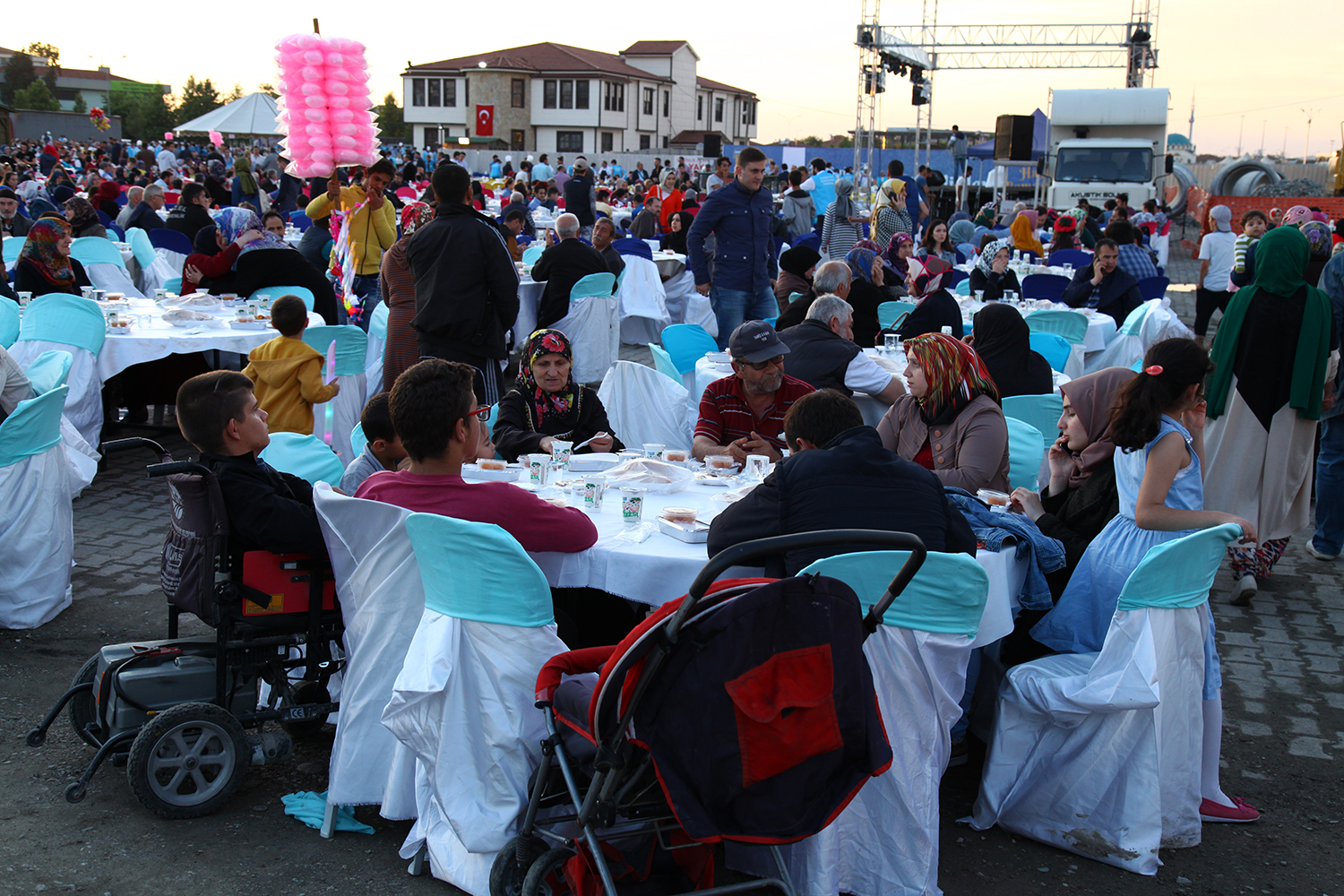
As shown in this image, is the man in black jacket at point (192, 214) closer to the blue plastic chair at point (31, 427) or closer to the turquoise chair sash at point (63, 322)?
the turquoise chair sash at point (63, 322)

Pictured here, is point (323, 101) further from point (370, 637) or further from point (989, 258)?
point (370, 637)

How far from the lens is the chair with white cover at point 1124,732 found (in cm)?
297

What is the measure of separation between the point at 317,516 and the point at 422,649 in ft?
2.20

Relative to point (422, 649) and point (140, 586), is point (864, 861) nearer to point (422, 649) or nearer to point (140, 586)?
point (422, 649)

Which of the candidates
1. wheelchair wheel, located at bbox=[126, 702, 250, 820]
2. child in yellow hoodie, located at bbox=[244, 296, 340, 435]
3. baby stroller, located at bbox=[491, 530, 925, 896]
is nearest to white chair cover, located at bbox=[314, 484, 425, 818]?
wheelchair wheel, located at bbox=[126, 702, 250, 820]

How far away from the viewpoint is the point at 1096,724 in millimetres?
3049

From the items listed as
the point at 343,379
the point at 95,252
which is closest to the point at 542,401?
the point at 343,379

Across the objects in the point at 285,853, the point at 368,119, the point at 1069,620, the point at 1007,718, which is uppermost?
the point at 368,119

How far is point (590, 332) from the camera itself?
9.55 metres

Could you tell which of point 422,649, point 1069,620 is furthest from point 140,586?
point 1069,620

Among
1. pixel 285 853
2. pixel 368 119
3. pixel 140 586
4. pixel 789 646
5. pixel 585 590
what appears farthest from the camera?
pixel 368 119

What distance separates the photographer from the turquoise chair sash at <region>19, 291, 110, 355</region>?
20.3ft

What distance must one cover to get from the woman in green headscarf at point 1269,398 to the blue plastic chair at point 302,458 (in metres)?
4.45

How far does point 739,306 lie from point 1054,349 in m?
2.78
